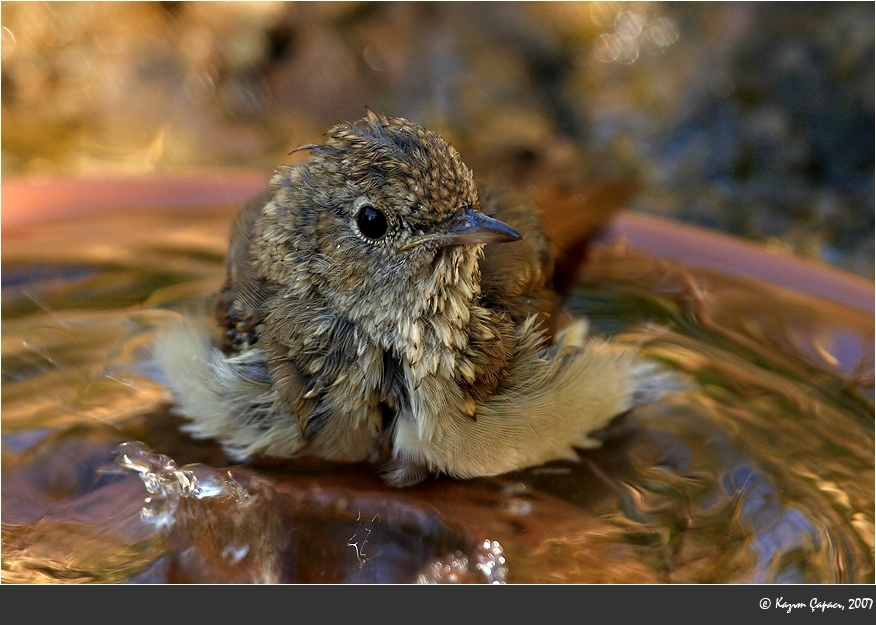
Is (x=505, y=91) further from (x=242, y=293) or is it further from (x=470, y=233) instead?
(x=470, y=233)

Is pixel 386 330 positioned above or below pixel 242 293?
below

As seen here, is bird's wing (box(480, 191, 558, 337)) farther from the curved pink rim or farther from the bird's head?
the curved pink rim

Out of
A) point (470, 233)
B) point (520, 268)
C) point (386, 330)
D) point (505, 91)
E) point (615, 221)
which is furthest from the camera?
point (505, 91)

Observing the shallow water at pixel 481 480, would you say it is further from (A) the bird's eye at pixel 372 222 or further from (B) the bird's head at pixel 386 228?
(A) the bird's eye at pixel 372 222

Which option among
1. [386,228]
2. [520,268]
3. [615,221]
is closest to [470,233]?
[386,228]

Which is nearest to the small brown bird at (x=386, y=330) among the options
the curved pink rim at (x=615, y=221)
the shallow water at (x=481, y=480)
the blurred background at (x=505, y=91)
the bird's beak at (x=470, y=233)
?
the bird's beak at (x=470, y=233)

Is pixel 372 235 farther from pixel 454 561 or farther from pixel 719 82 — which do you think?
pixel 719 82
